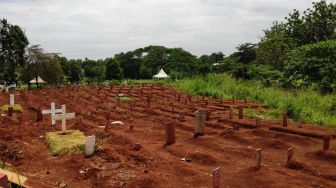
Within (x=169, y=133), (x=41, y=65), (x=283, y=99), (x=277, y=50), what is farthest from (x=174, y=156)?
(x=41, y=65)

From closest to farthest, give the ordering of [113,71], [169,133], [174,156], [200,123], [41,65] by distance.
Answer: [174,156] → [169,133] → [200,123] → [41,65] → [113,71]

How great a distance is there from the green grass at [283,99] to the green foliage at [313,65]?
2221 millimetres

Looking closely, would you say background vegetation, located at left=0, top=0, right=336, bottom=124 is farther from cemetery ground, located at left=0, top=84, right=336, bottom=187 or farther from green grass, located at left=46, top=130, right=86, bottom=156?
green grass, located at left=46, top=130, right=86, bottom=156

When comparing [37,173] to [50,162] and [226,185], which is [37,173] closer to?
[50,162]

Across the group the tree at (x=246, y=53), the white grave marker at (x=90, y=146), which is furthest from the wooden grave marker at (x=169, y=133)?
the tree at (x=246, y=53)

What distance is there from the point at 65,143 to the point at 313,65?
18.4 m

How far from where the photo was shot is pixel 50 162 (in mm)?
6863

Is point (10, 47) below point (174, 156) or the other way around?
the other way around

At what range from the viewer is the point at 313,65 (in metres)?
22.9

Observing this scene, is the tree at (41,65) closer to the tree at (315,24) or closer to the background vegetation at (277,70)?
the background vegetation at (277,70)

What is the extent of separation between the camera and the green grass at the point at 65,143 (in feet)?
24.3

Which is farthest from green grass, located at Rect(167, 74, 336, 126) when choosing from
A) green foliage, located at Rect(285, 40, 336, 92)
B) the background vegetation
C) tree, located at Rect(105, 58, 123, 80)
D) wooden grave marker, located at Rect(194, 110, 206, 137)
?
tree, located at Rect(105, 58, 123, 80)

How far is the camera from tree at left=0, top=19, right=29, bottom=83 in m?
39.9

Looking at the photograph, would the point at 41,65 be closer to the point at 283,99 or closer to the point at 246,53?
the point at 283,99
